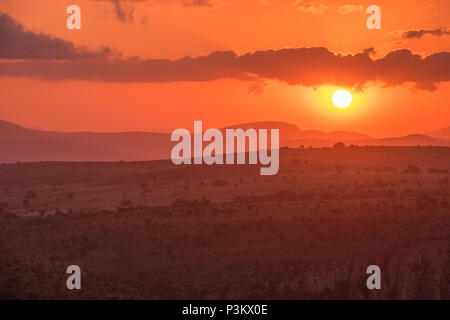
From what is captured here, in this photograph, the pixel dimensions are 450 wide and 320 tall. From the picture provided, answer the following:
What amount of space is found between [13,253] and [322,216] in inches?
596

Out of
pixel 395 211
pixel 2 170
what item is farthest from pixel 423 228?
pixel 2 170

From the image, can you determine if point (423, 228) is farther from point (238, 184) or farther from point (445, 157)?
point (445, 157)

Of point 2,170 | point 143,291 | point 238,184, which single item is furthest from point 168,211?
point 2,170

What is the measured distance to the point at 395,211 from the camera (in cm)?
3722

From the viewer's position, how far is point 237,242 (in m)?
32.7

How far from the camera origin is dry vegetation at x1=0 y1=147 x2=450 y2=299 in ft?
92.1

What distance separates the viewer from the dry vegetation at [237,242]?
2807 centimetres

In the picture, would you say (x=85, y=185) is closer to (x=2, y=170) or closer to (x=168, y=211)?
(x=2, y=170)
